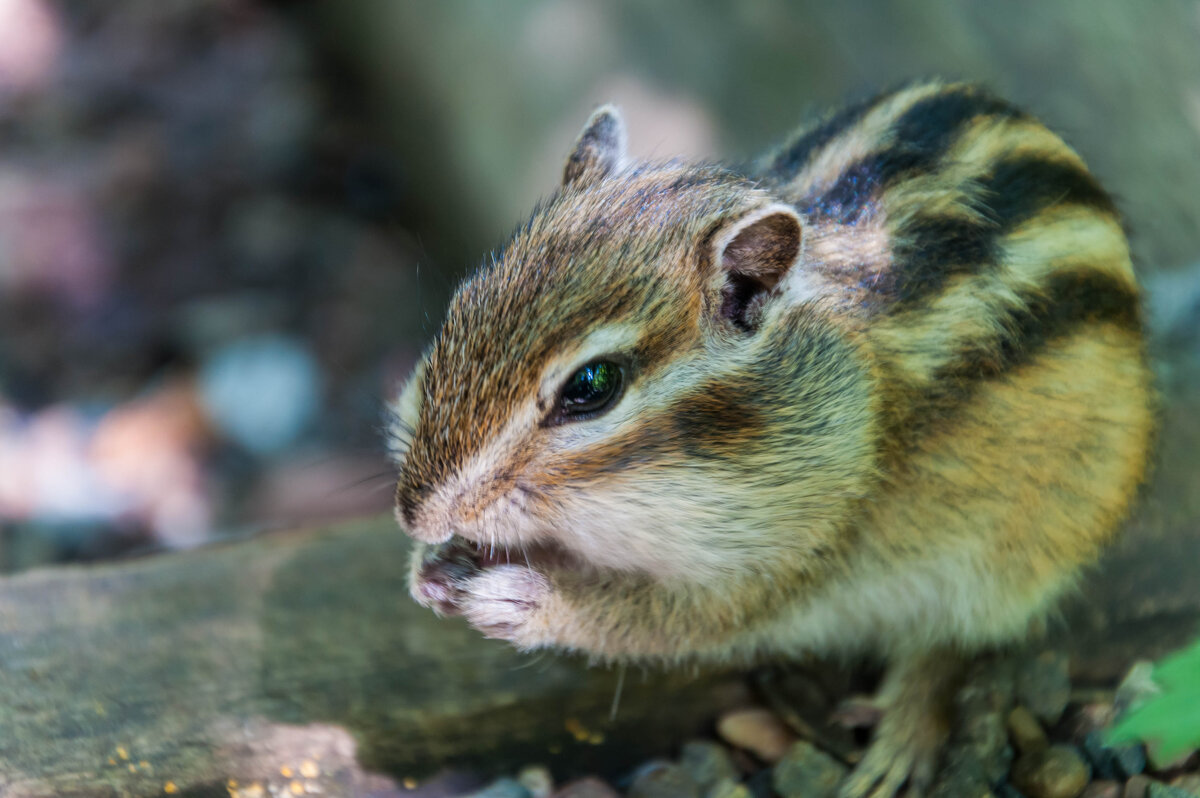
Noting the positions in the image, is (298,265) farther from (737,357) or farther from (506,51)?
(737,357)

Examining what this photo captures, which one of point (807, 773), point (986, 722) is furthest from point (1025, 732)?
point (807, 773)

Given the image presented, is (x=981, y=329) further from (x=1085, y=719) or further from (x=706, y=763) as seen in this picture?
(x=706, y=763)

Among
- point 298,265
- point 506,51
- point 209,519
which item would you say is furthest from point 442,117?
point 209,519

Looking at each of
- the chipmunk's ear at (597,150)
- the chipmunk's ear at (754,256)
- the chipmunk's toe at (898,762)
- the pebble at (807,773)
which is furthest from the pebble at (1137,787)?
the chipmunk's ear at (597,150)

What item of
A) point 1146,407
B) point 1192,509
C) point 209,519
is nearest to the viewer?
point 1146,407

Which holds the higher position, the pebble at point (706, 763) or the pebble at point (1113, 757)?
the pebble at point (706, 763)

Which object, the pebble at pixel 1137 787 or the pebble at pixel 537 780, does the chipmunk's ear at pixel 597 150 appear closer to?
the pebble at pixel 537 780
